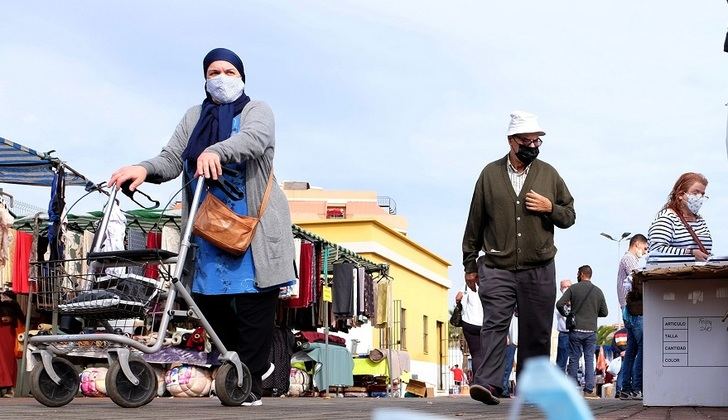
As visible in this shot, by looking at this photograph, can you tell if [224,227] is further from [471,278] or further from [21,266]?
[21,266]

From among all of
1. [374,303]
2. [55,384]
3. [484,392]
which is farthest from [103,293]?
[374,303]

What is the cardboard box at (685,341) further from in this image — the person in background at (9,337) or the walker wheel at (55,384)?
the person in background at (9,337)

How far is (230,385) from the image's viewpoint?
6.25 meters

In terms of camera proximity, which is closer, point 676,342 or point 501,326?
point 501,326

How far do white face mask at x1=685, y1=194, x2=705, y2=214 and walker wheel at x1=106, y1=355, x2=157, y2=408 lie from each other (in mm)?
4464

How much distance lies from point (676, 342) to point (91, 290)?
14.4 feet

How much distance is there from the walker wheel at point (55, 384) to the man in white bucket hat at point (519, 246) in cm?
261

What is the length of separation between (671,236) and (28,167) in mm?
8375

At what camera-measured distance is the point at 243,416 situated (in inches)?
213

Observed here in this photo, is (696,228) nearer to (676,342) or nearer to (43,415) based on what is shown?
(676,342)

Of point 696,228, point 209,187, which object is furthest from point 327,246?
point 209,187

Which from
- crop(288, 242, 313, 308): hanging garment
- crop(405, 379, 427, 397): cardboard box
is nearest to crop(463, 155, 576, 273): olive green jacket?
crop(288, 242, 313, 308): hanging garment

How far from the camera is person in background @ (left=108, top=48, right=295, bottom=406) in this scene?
616cm

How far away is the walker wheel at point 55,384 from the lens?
6363 millimetres
